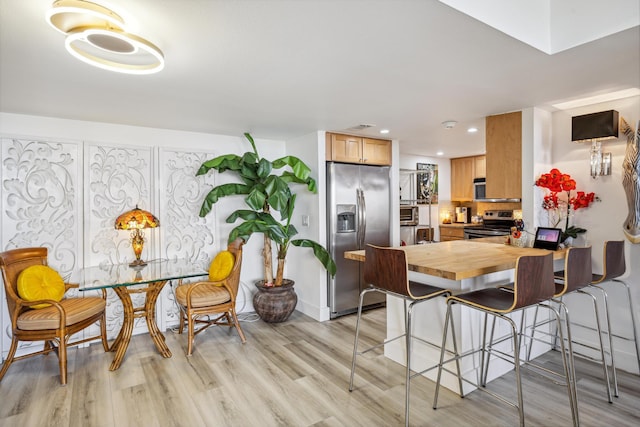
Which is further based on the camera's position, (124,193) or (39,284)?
(124,193)

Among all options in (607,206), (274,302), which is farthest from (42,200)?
(607,206)

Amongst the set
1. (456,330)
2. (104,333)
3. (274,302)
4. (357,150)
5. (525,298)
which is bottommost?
(104,333)

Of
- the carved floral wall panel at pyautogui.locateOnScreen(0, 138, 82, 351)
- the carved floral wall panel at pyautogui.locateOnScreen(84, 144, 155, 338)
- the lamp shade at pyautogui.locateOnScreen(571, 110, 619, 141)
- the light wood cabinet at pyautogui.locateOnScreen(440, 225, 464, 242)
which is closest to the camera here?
the lamp shade at pyautogui.locateOnScreen(571, 110, 619, 141)

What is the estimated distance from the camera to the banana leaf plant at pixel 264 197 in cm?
379

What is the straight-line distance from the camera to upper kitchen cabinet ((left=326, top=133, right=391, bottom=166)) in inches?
163

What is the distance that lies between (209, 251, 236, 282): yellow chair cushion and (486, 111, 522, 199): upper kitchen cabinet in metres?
2.67

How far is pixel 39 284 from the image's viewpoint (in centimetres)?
284

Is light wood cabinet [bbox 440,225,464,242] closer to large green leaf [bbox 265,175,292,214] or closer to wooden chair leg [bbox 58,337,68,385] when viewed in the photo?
large green leaf [bbox 265,175,292,214]

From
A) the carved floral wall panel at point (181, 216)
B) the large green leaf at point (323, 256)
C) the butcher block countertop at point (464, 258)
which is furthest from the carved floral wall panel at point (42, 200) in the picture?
the butcher block countertop at point (464, 258)

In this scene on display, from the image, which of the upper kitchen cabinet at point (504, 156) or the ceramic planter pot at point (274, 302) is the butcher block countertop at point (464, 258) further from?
the ceramic planter pot at point (274, 302)

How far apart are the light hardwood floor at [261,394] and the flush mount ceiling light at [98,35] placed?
218 centimetres

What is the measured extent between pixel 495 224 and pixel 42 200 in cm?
580

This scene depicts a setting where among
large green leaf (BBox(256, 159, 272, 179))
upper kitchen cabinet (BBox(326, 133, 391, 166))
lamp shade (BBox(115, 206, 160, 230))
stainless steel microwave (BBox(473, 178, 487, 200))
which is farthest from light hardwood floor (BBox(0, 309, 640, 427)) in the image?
stainless steel microwave (BBox(473, 178, 487, 200))

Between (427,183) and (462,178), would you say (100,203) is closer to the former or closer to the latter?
(427,183)
